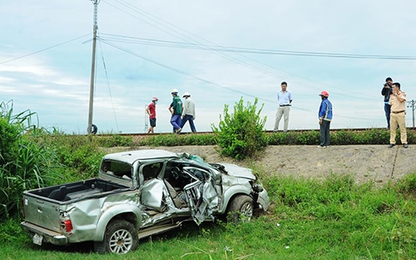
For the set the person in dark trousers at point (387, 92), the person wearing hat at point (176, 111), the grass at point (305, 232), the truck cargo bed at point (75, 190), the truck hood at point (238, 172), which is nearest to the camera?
the grass at point (305, 232)

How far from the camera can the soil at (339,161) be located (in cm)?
1281

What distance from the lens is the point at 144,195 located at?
28.0 feet

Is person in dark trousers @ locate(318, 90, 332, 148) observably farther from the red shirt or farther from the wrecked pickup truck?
the red shirt

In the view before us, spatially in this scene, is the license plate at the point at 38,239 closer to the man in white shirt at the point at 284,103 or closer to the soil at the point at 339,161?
the soil at the point at 339,161

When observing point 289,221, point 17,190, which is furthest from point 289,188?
point 17,190

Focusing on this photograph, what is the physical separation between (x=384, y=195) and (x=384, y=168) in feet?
7.72

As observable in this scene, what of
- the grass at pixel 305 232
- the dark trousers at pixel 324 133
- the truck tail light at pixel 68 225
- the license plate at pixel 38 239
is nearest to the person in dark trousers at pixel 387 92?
the dark trousers at pixel 324 133

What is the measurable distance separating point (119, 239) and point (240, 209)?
298 cm

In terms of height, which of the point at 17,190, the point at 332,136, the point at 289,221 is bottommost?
the point at 289,221

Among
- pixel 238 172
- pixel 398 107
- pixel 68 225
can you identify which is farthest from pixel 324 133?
pixel 68 225

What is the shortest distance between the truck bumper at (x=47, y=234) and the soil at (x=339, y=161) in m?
7.72

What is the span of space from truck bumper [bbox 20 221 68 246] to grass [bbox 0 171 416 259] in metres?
0.27

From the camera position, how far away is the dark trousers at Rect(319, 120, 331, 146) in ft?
48.9

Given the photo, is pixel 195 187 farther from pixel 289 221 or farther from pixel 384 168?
pixel 384 168
